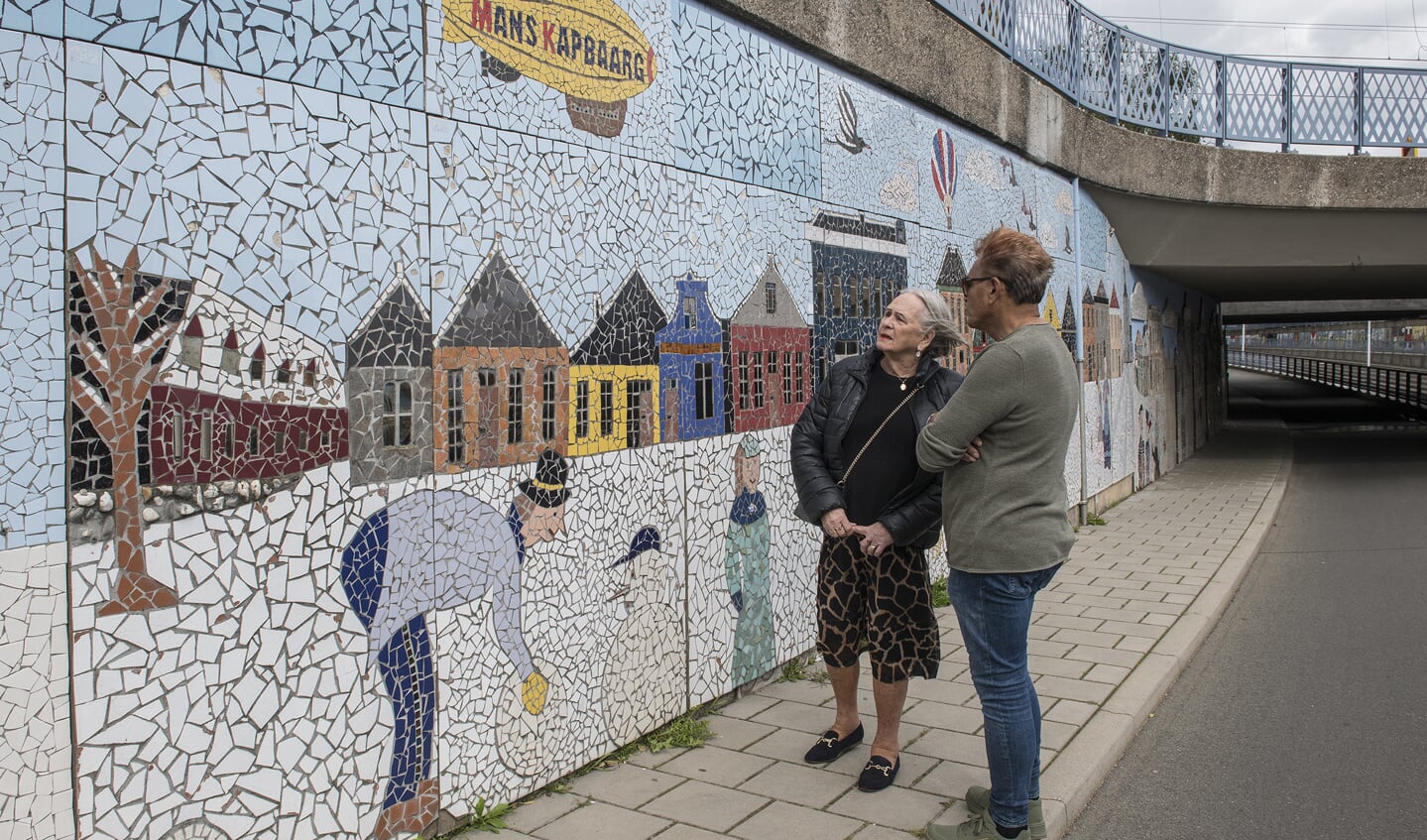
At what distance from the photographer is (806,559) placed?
5.20 metres

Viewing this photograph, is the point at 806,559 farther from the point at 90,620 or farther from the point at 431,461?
the point at 90,620

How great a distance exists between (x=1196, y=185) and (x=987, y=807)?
1023cm

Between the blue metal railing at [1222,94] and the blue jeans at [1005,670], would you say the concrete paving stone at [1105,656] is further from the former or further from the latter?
the blue metal railing at [1222,94]

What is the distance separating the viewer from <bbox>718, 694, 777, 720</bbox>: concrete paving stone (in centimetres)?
449

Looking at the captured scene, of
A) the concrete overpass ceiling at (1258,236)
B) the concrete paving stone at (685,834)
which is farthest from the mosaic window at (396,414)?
the concrete overpass ceiling at (1258,236)

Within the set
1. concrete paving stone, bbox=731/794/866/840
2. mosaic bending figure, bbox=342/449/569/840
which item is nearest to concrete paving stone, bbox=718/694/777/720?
concrete paving stone, bbox=731/794/866/840

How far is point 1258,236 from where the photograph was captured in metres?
12.9

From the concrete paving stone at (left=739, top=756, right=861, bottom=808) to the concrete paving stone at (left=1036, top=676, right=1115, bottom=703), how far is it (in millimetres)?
1337

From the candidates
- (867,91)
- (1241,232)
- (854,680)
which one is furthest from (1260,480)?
(854,680)

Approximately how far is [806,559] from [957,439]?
7.36 feet

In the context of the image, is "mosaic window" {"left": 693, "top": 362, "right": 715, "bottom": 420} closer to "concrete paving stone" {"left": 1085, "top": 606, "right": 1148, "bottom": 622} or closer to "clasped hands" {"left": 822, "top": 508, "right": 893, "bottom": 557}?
"clasped hands" {"left": 822, "top": 508, "right": 893, "bottom": 557}

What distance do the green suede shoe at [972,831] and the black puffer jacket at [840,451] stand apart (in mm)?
881

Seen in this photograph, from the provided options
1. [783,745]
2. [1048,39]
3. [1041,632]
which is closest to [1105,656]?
[1041,632]

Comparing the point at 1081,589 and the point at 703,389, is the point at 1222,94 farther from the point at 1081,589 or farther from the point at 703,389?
the point at 703,389
